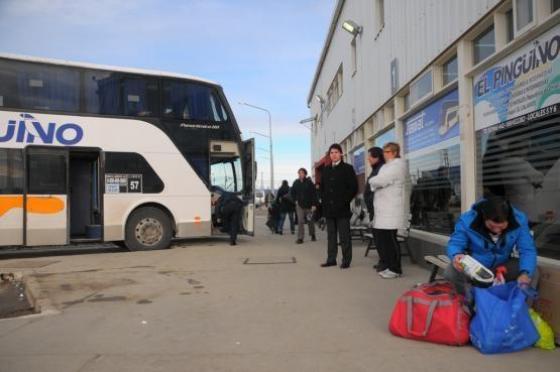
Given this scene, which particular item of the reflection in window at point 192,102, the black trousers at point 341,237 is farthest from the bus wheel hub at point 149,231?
the black trousers at point 341,237

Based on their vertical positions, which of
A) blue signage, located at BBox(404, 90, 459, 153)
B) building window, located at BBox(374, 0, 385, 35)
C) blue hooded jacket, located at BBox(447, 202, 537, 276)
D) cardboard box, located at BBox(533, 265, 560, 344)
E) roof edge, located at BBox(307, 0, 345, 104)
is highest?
roof edge, located at BBox(307, 0, 345, 104)

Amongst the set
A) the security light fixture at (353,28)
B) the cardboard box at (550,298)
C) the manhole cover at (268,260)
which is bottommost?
the manhole cover at (268,260)

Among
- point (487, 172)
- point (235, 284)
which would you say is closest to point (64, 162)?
point (235, 284)

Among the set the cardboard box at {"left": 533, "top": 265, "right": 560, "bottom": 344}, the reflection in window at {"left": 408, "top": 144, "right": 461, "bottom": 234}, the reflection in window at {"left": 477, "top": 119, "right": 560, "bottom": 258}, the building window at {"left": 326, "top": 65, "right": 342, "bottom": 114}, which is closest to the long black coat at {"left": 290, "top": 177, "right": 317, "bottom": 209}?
the reflection in window at {"left": 408, "top": 144, "right": 461, "bottom": 234}

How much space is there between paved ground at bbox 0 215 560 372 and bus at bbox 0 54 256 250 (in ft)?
7.99

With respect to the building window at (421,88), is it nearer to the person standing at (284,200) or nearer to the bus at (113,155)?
the bus at (113,155)

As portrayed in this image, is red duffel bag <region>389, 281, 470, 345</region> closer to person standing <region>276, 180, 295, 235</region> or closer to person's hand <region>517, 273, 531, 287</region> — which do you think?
person's hand <region>517, 273, 531, 287</region>

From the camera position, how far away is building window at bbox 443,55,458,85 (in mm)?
7588

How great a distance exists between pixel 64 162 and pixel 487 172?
7849 mm

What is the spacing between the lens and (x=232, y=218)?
12.1 m

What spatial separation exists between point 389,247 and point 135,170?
6.18m

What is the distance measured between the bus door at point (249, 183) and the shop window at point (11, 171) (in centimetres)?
477

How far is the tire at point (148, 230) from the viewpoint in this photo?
11.1 m

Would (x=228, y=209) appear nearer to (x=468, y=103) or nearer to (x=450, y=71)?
(x=450, y=71)
